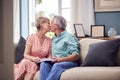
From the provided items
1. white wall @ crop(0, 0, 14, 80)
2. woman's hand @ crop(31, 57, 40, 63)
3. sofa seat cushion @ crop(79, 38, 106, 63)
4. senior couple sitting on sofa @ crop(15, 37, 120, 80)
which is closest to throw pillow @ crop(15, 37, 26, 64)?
senior couple sitting on sofa @ crop(15, 37, 120, 80)

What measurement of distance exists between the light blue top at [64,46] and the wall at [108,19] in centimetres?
138

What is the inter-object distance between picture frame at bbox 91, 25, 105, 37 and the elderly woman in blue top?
1.15 meters

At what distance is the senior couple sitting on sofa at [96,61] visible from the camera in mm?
2559

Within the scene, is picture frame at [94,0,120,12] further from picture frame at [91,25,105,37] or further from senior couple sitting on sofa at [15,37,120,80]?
senior couple sitting on sofa at [15,37,120,80]

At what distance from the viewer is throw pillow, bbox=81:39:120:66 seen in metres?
2.94

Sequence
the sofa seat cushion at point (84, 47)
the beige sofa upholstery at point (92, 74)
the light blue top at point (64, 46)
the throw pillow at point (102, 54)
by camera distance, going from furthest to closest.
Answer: the sofa seat cushion at point (84, 47) < the light blue top at point (64, 46) < the throw pillow at point (102, 54) < the beige sofa upholstery at point (92, 74)

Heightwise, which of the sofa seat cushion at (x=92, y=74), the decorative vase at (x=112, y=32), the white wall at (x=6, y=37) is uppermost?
the white wall at (x=6, y=37)

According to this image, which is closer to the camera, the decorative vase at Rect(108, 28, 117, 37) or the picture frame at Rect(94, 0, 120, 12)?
the decorative vase at Rect(108, 28, 117, 37)

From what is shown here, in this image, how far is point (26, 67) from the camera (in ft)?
9.77

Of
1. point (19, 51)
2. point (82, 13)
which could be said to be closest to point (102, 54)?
point (19, 51)

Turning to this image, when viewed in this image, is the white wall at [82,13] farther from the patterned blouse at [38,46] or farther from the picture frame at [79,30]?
the patterned blouse at [38,46]

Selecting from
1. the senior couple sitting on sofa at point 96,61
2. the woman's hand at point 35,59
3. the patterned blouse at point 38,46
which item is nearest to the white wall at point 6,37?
the senior couple sitting on sofa at point 96,61

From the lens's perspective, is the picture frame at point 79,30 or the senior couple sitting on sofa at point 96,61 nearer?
the senior couple sitting on sofa at point 96,61

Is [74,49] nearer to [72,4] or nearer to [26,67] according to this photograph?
[26,67]
